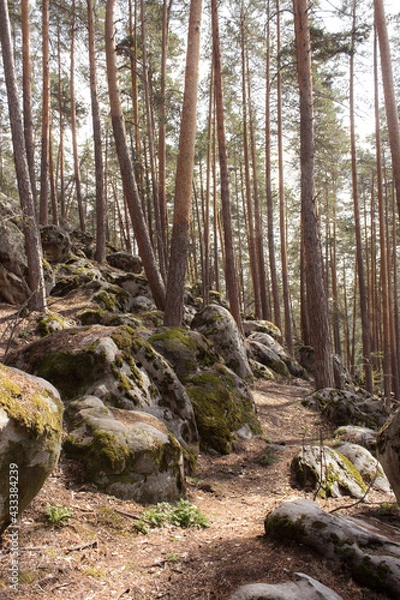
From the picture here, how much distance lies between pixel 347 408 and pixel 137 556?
23.1ft

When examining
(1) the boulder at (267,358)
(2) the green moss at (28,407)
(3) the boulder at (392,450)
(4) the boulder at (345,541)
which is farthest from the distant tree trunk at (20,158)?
(1) the boulder at (267,358)

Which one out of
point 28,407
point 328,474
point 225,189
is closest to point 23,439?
point 28,407

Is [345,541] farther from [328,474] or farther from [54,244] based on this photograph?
[54,244]

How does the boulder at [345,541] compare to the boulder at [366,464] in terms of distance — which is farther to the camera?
the boulder at [366,464]

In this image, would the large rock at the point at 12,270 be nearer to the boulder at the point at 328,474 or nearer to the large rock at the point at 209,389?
the large rock at the point at 209,389

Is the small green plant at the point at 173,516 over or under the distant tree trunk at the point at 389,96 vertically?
under

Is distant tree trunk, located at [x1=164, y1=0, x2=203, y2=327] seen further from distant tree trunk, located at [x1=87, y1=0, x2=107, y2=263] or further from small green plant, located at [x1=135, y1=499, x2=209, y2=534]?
distant tree trunk, located at [x1=87, y1=0, x2=107, y2=263]

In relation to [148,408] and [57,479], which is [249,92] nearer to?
[148,408]

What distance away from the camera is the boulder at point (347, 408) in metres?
8.74

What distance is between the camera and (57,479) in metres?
3.58

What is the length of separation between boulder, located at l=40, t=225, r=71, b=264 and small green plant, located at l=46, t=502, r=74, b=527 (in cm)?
1155

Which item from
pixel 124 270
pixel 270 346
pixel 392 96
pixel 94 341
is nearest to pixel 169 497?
pixel 94 341

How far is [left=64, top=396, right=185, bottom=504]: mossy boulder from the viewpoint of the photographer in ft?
12.3

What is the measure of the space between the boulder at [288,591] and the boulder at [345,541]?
1.36 feet
